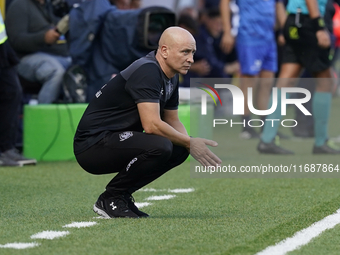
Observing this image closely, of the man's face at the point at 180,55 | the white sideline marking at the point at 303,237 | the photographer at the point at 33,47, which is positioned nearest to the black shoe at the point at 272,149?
the photographer at the point at 33,47

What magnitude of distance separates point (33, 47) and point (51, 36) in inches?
8.6

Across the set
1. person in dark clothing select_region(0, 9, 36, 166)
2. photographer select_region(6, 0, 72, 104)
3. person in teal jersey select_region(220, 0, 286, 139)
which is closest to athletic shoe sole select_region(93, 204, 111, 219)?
person in dark clothing select_region(0, 9, 36, 166)

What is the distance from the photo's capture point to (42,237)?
11.8ft

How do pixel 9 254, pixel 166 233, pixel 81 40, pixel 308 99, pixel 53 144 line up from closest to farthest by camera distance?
pixel 9 254
pixel 166 233
pixel 53 144
pixel 81 40
pixel 308 99

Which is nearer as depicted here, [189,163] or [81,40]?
[189,163]

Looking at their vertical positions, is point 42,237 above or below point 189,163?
above

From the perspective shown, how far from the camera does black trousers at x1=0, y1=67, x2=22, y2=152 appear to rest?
6.62 metres

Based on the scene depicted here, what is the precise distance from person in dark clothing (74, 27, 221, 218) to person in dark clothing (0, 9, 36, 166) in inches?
99.4

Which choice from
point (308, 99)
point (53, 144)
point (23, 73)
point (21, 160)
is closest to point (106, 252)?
point (21, 160)

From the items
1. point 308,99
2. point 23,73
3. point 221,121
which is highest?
point 23,73

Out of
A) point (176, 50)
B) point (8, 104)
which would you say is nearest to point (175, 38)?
point (176, 50)

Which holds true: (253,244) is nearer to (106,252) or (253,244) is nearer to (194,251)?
(194,251)

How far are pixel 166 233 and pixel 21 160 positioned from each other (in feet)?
11.0

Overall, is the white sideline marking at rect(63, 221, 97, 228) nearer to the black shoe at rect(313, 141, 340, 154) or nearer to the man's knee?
the man's knee
